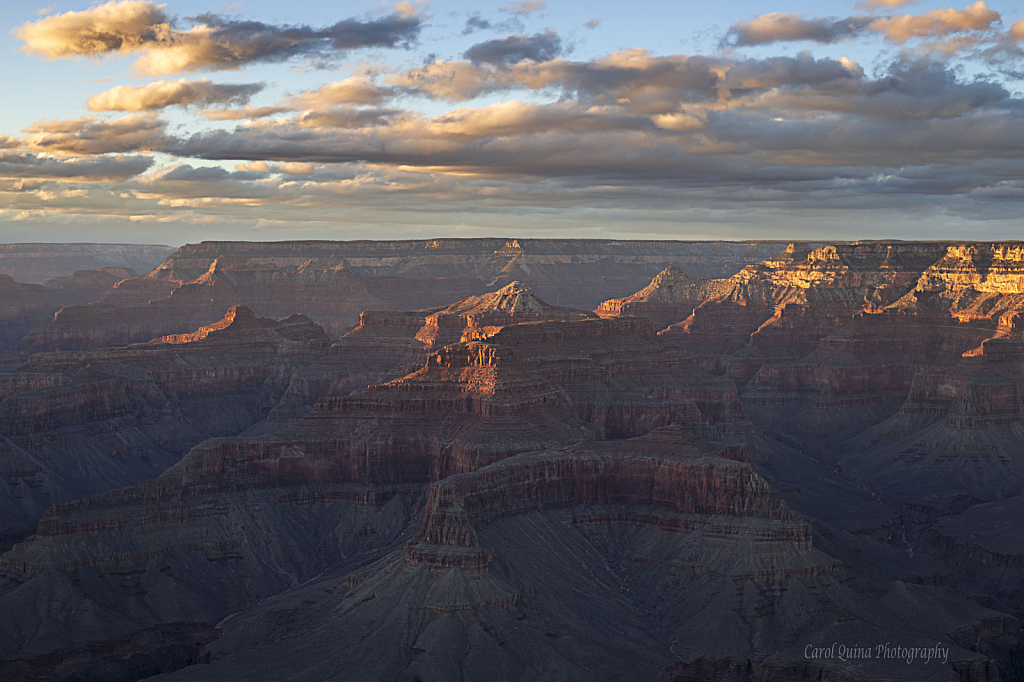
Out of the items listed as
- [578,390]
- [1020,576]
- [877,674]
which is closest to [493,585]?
[877,674]

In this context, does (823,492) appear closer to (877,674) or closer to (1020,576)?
(1020,576)

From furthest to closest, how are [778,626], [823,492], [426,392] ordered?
[823,492] < [426,392] < [778,626]

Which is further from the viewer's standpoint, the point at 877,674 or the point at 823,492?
the point at 823,492

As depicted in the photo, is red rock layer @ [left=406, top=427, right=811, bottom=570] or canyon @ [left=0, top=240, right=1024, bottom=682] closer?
canyon @ [left=0, top=240, right=1024, bottom=682]

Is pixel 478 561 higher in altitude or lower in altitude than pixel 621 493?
lower

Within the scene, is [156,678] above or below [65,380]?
below

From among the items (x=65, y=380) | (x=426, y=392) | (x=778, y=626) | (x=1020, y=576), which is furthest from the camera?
(x=65, y=380)

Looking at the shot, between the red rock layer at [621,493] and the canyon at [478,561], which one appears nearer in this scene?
the canyon at [478,561]

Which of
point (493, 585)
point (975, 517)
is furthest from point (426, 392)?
point (975, 517)

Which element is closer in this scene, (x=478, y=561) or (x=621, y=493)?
(x=478, y=561)
